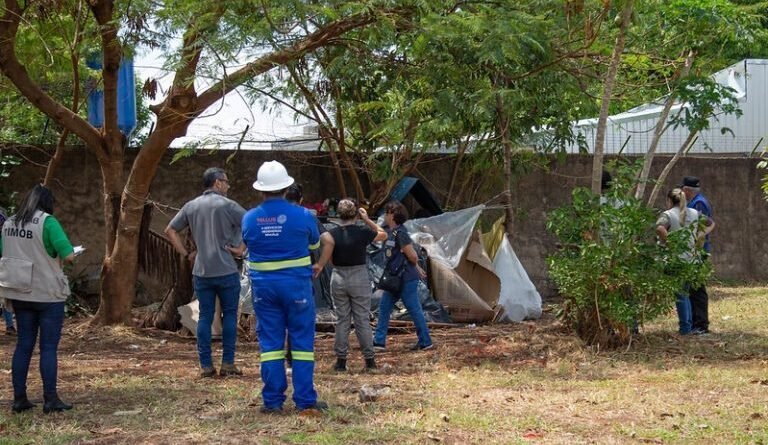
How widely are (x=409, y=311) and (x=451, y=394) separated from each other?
2597 millimetres

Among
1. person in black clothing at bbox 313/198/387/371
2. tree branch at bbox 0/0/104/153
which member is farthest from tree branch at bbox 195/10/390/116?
person in black clothing at bbox 313/198/387/371

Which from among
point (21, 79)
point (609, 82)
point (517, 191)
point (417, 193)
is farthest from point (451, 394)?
point (517, 191)

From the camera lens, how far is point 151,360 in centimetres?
941

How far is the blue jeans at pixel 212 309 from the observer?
805 centimetres

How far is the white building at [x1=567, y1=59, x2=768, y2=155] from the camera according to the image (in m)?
18.1

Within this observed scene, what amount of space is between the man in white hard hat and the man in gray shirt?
1.38m

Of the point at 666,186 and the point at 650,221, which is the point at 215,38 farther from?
the point at 666,186

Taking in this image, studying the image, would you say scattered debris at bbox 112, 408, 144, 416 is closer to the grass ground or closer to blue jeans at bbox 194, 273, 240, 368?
the grass ground

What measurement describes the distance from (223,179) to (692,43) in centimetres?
565

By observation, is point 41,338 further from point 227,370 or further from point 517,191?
point 517,191

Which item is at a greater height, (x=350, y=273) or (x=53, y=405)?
(x=350, y=273)

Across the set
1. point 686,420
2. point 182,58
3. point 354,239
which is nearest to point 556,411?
point 686,420

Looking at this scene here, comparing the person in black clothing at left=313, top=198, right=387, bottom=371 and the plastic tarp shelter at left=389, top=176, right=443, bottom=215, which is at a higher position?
the plastic tarp shelter at left=389, top=176, right=443, bottom=215

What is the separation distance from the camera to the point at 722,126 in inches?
753
